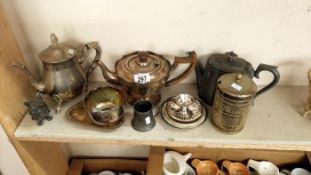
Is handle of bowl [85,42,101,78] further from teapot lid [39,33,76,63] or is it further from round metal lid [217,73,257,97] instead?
round metal lid [217,73,257,97]

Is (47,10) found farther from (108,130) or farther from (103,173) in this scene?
(103,173)

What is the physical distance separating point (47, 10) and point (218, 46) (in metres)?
0.50

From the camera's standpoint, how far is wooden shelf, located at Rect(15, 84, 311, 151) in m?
0.64

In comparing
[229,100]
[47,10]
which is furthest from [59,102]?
[229,100]

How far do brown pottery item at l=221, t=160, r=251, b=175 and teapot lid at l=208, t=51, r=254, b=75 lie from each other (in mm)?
460

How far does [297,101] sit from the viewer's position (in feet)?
2.47

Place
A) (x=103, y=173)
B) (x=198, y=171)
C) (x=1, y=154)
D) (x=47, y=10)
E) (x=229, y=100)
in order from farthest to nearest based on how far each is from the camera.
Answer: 1. (x=103, y=173)
2. (x=198, y=171)
3. (x=1, y=154)
4. (x=47, y=10)
5. (x=229, y=100)

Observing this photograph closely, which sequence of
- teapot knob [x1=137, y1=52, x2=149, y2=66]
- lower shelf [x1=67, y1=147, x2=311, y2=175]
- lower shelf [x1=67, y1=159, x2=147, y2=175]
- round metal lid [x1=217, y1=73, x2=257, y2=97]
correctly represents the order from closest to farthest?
round metal lid [x1=217, y1=73, x2=257, y2=97], teapot knob [x1=137, y1=52, x2=149, y2=66], lower shelf [x1=67, y1=147, x2=311, y2=175], lower shelf [x1=67, y1=159, x2=147, y2=175]

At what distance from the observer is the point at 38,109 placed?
677 millimetres

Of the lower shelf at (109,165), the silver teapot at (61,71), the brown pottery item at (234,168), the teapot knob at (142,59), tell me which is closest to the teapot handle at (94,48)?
the silver teapot at (61,71)

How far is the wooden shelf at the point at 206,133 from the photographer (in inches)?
25.4

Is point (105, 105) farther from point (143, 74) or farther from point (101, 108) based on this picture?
point (143, 74)

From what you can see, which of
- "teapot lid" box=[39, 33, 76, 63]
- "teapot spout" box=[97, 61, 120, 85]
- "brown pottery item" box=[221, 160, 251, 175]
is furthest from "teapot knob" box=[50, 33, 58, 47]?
"brown pottery item" box=[221, 160, 251, 175]

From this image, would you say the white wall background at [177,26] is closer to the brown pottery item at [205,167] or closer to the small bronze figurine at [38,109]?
the small bronze figurine at [38,109]
